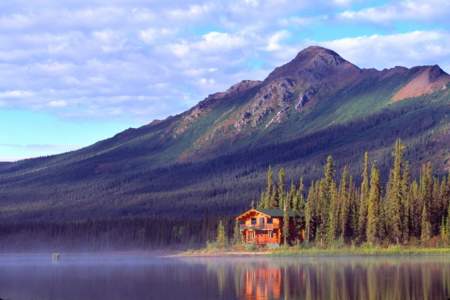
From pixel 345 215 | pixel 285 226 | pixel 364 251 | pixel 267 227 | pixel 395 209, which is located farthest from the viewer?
pixel 267 227

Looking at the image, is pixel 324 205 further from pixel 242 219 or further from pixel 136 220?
pixel 136 220

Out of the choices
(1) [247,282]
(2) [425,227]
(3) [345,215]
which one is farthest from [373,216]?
(1) [247,282]

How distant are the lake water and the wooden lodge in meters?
39.8

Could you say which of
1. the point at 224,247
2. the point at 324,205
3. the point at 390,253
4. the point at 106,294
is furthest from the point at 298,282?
the point at 224,247

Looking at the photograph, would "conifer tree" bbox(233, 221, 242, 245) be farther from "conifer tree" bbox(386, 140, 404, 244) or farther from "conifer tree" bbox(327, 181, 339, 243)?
"conifer tree" bbox(386, 140, 404, 244)

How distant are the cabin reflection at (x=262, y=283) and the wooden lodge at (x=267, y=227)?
42.6 m

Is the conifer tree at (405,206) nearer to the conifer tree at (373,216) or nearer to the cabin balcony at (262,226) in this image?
the conifer tree at (373,216)

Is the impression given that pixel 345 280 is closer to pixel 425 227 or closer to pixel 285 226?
pixel 425 227

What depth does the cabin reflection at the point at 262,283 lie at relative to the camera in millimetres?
58072

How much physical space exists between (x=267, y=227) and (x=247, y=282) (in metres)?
60.5

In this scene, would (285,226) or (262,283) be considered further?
(285,226)

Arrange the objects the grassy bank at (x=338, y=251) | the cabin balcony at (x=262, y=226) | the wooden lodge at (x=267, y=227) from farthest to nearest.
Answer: the cabin balcony at (x=262, y=226) → the wooden lodge at (x=267, y=227) → the grassy bank at (x=338, y=251)

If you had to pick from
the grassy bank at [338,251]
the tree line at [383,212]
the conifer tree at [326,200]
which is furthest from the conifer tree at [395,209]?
the conifer tree at [326,200]

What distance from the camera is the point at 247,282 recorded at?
68.2 m
